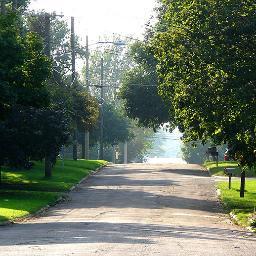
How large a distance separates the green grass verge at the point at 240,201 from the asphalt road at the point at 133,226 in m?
0.60

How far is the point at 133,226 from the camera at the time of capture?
28.2 m

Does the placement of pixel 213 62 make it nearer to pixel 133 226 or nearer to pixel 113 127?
pixel 133 226

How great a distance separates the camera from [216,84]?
1227 inches

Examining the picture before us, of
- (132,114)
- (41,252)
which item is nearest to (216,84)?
(41,252)

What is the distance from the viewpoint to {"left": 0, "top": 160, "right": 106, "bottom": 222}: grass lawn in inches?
1437

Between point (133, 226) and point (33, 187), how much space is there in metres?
22.2

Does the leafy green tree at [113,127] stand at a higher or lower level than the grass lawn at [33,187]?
higher

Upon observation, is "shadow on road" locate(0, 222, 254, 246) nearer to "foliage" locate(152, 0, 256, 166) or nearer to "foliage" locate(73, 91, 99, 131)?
"foliage" locate(152, 0, 256, 166)

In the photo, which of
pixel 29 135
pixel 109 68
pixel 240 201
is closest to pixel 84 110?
pixel 29 135

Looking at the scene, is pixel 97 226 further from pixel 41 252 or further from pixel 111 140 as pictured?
pixel 111 140

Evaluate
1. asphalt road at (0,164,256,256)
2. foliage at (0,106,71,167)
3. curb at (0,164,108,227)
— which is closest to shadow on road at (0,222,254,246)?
asphalt road at (0,164,256,256)

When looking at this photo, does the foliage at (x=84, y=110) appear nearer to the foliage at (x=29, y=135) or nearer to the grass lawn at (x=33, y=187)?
the grass lawn at (x=33, y=187)

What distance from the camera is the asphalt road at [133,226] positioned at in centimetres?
2023

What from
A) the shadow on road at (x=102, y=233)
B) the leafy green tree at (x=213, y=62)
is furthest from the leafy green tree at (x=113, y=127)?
the shadow on road at (x=102, y=233)
